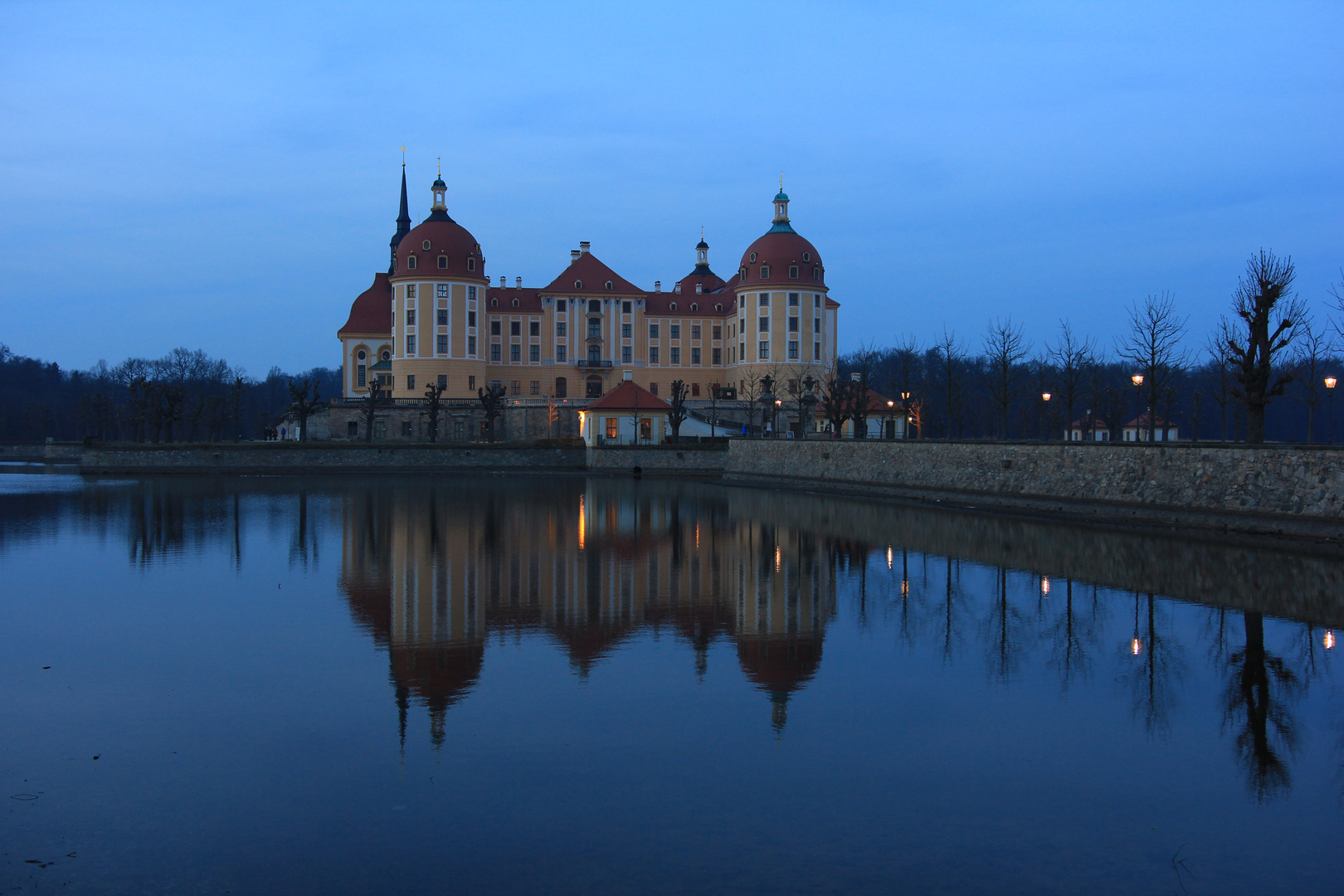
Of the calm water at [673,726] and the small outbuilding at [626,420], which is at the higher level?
the small outbuilding at [626,420]

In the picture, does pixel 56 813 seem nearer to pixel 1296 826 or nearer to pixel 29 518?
pixel 1296 826

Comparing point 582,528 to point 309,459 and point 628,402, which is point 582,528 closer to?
point 628,402

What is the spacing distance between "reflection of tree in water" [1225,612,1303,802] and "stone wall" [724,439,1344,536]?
10.4m

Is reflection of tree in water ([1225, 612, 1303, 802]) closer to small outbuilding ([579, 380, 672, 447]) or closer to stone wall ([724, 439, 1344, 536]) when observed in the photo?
stone wall ([724, 439, 1344, 536])

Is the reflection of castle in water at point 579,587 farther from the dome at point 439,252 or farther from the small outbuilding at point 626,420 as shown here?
the dome at point 439,252

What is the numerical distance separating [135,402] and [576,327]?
97.0 ft

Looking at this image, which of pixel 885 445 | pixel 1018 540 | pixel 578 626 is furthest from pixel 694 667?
pixel 885 445

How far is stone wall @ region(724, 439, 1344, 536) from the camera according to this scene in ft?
69.8

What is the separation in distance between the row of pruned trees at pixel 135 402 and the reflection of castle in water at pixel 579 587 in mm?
42286

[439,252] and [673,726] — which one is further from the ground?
[439,252]

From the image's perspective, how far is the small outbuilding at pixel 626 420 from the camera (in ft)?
193

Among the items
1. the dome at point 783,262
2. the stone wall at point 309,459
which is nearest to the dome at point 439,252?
the stone wall at point 309,459

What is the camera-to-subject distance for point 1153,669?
37.0ft

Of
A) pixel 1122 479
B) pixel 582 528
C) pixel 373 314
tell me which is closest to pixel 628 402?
pixel 373 314
